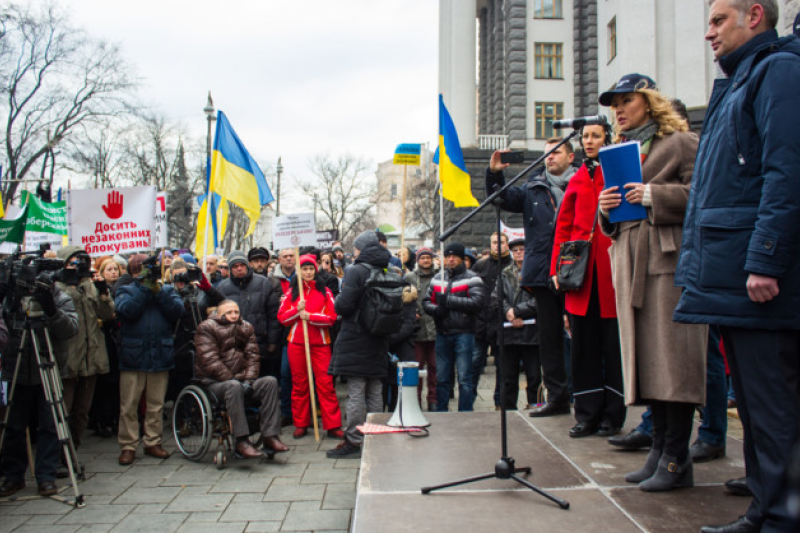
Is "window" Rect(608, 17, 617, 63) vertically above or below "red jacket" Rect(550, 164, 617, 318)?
above

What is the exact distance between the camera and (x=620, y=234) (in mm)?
3566

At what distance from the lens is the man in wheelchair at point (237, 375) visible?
247 inches

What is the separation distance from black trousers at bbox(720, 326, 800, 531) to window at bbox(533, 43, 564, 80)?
29652mm

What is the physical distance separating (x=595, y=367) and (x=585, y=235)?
35.2 inches

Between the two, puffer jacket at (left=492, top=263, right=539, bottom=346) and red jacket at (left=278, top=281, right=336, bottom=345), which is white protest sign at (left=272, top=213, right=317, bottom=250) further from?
puffer jacket at (left=492, top=263, right=539, bottom=346)

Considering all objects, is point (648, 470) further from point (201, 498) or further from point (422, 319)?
point (422, 319)

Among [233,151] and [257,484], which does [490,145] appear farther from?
[257,484]

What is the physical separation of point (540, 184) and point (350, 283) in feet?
7.51

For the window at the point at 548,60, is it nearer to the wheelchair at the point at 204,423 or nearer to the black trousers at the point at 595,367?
the wheelchair at the point at 204,423

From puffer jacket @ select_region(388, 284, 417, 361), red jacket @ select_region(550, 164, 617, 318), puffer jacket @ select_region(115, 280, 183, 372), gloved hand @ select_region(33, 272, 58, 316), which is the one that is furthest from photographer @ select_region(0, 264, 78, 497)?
red jacket @ select_region(550, 164, 617, 318)

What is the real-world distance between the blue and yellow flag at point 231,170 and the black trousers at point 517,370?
3681mm

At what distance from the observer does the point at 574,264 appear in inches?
167

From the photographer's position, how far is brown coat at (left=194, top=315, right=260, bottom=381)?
653 cm

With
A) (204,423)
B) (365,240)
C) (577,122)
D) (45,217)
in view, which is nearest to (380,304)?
(365,240)
